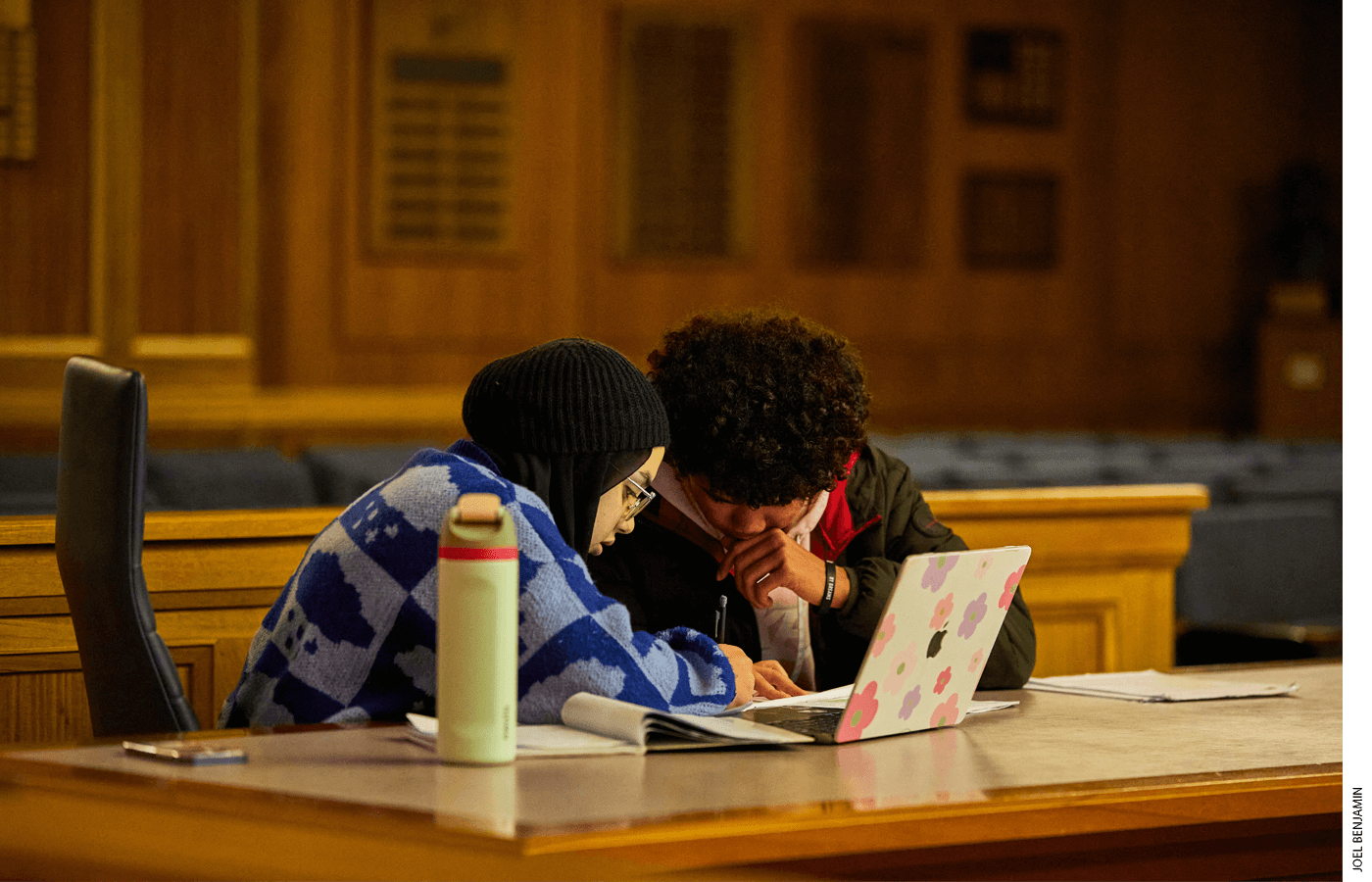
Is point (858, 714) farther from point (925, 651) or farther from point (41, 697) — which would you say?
point (41, 697)

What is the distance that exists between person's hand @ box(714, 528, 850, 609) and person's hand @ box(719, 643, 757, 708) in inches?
8.1

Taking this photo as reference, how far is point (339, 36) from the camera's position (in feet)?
28.1

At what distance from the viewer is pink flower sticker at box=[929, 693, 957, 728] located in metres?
1.70

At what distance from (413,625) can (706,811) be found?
0.44 m

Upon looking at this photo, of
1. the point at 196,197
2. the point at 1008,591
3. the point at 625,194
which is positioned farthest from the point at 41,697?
the point at 625,194

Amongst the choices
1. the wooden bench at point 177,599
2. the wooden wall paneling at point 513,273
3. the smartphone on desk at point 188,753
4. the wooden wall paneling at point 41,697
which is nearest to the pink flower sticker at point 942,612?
the smartphone on desk at point 188,753

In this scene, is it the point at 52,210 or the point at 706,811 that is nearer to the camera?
the point at 706,811

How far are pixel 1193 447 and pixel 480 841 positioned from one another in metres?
6.76

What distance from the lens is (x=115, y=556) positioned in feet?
5.21

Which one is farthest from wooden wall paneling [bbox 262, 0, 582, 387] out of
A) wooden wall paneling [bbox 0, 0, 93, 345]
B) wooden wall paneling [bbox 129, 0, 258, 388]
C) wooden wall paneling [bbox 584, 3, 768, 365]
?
wooden wall paneling [bbox 0, 0, 93, 345]

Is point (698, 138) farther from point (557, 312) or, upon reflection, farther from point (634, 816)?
point (634, 816)

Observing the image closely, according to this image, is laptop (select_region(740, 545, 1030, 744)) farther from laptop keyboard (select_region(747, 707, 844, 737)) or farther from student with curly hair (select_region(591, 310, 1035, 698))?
student with curly hair (select_region(591, 310, 1035, 698))

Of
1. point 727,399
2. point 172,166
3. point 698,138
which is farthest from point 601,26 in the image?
point 727,399

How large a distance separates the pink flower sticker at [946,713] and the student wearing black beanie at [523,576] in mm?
217
